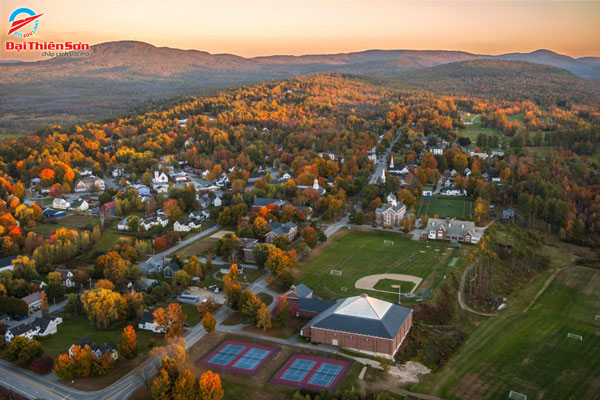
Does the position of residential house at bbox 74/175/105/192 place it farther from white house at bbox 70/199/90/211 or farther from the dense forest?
white house at bbox 70/199/90/211

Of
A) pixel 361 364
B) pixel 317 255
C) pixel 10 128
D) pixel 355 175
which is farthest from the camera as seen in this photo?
pixel 10 128

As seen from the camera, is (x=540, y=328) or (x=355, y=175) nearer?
(x=540, y=328)

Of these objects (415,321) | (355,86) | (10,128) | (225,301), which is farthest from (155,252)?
(355,86)

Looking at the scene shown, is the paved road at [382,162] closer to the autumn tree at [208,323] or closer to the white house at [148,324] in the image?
the autumn tree at [208,323]

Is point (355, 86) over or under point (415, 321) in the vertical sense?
over

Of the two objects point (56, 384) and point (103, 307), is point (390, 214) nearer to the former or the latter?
point (103, 307)

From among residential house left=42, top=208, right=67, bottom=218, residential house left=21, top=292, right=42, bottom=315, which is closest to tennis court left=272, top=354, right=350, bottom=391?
residential house left=21, top=292, right=42, bottom=315

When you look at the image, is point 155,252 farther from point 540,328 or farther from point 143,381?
point 540,328
